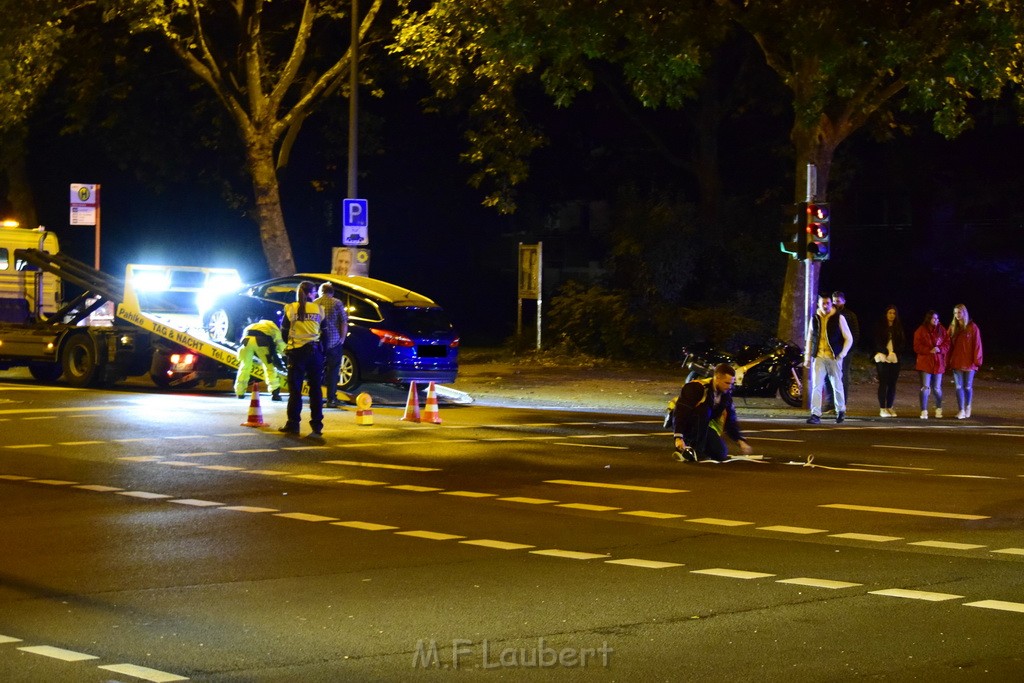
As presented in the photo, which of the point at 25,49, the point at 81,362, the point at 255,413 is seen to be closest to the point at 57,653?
the point at 255,413

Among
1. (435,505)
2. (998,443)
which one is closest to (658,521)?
(435,505)

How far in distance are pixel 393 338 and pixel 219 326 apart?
3615mm

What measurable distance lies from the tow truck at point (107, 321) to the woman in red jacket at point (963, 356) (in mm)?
10677

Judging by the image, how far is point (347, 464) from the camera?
602 inches

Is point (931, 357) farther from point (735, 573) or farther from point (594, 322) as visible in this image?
point (735, 573)

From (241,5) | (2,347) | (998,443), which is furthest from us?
(241,5)

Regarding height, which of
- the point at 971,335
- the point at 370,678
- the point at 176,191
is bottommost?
the point at 370,678

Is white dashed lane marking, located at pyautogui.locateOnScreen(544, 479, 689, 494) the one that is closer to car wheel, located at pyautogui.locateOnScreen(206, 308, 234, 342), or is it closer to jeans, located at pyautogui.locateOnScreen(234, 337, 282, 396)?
jeans, located at pyautogui.locateOnScreen(234, 337, 282, 396)

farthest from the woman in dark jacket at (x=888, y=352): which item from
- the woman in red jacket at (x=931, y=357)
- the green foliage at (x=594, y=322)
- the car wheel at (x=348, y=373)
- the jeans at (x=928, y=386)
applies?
the green foliage at (x=594, y=322)

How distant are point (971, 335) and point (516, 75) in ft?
29.7

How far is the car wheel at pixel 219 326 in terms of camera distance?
24828 millimetres

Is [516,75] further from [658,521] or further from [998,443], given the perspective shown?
[658,521]

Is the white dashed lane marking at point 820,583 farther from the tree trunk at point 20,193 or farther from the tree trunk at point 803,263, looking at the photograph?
the tree trunk at point 20,193

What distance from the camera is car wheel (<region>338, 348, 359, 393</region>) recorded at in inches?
907
